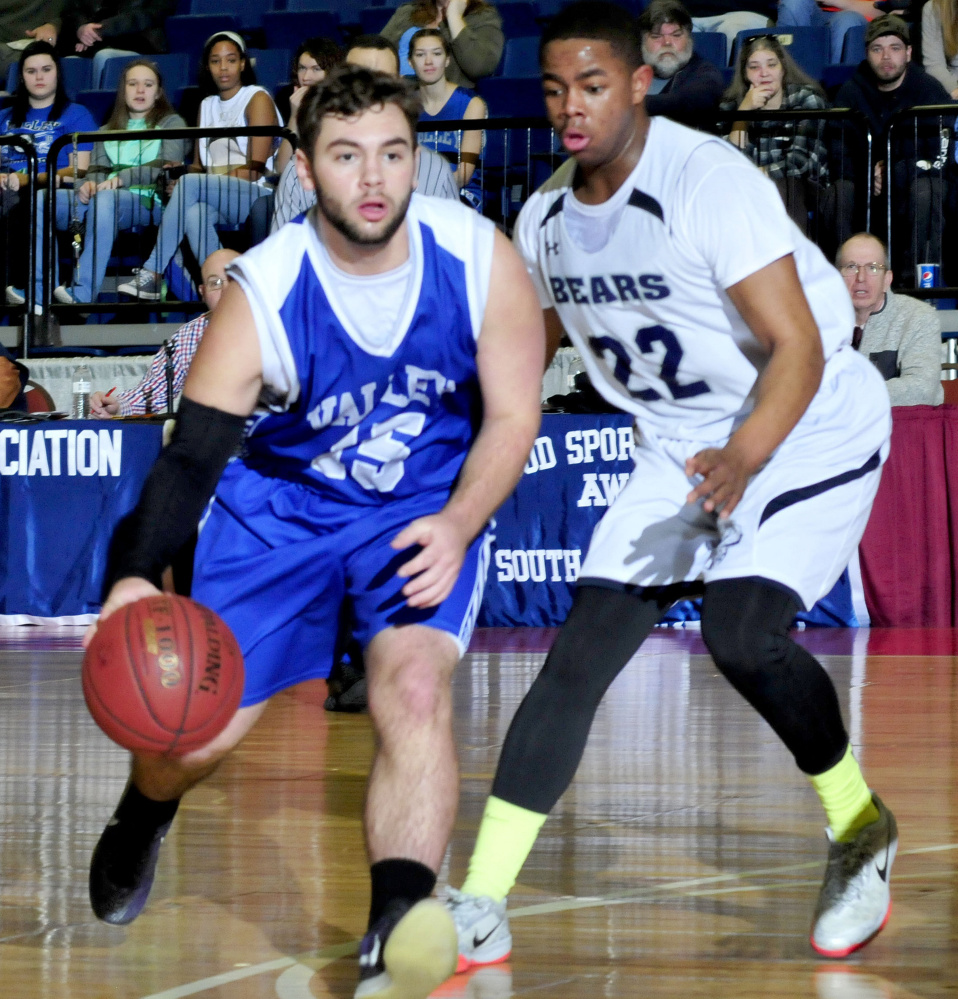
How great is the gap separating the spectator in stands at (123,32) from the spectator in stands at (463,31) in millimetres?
2943

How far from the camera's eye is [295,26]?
1208cm

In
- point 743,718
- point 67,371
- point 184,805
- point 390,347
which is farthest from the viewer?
point 67,371

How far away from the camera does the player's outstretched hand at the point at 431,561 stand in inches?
101

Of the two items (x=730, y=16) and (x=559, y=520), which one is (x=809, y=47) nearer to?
(x=730, y=16)

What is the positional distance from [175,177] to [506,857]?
8092 mm

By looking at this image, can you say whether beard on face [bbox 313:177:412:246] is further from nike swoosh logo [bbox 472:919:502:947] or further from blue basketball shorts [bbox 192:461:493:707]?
nike swoosh logo [bbox 472:919:502:947]

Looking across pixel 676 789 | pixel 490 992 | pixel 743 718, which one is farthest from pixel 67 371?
pixel 490 992

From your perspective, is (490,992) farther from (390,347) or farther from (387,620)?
(390,347)

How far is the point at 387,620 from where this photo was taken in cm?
279

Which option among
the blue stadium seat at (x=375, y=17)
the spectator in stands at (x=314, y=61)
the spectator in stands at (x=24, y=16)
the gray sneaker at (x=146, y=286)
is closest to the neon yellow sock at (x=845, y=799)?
the spectator in stands at (x=314, y=61)

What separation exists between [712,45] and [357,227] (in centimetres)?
859

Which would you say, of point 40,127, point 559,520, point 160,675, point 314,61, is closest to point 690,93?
point 314,61

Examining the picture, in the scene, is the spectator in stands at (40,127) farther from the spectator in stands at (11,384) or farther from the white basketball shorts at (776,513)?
the white basketball shorts at (776,513)

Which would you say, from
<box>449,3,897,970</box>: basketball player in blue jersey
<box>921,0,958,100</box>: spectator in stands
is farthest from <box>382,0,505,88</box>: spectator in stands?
<box>449,3,897,970</box>: basketball player in blue jersey
